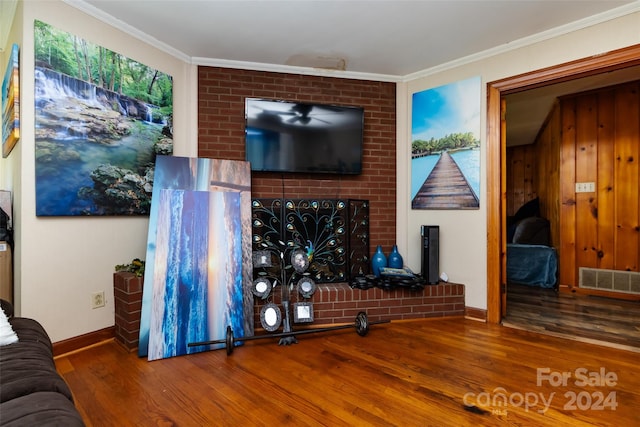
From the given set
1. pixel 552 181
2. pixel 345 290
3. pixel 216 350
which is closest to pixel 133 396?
pixel 216 350

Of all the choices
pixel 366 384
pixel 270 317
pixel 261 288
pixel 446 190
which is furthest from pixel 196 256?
pixel 446 190

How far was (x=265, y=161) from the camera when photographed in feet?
9.57

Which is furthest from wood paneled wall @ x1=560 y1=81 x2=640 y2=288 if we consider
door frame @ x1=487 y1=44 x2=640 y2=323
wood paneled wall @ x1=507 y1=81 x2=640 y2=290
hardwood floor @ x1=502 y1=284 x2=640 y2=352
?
door frame @ x1=487 y1=44 x2=640 y2=323

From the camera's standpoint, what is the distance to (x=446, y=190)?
3008 millimetres

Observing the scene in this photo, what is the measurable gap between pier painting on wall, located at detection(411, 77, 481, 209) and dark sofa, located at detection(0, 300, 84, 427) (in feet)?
9.66

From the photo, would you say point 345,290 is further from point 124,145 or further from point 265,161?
point 124,145

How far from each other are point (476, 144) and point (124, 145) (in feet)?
9.72

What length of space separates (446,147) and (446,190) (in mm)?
416

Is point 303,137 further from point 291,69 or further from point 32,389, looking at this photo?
point 32,389

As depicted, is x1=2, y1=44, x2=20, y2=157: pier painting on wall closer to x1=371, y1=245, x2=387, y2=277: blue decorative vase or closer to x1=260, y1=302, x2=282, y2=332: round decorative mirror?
x1=260, y1=302, x2=282, y2=332: round decorative mirror

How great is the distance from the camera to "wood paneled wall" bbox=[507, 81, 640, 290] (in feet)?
11.5

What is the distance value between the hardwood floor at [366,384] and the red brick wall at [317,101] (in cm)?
138

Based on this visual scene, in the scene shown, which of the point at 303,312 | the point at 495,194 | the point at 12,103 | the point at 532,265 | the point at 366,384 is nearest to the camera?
the point at 366,384

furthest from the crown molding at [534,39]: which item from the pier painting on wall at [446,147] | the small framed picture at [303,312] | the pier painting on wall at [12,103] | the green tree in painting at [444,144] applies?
the pier painting on wall at [12,103]
